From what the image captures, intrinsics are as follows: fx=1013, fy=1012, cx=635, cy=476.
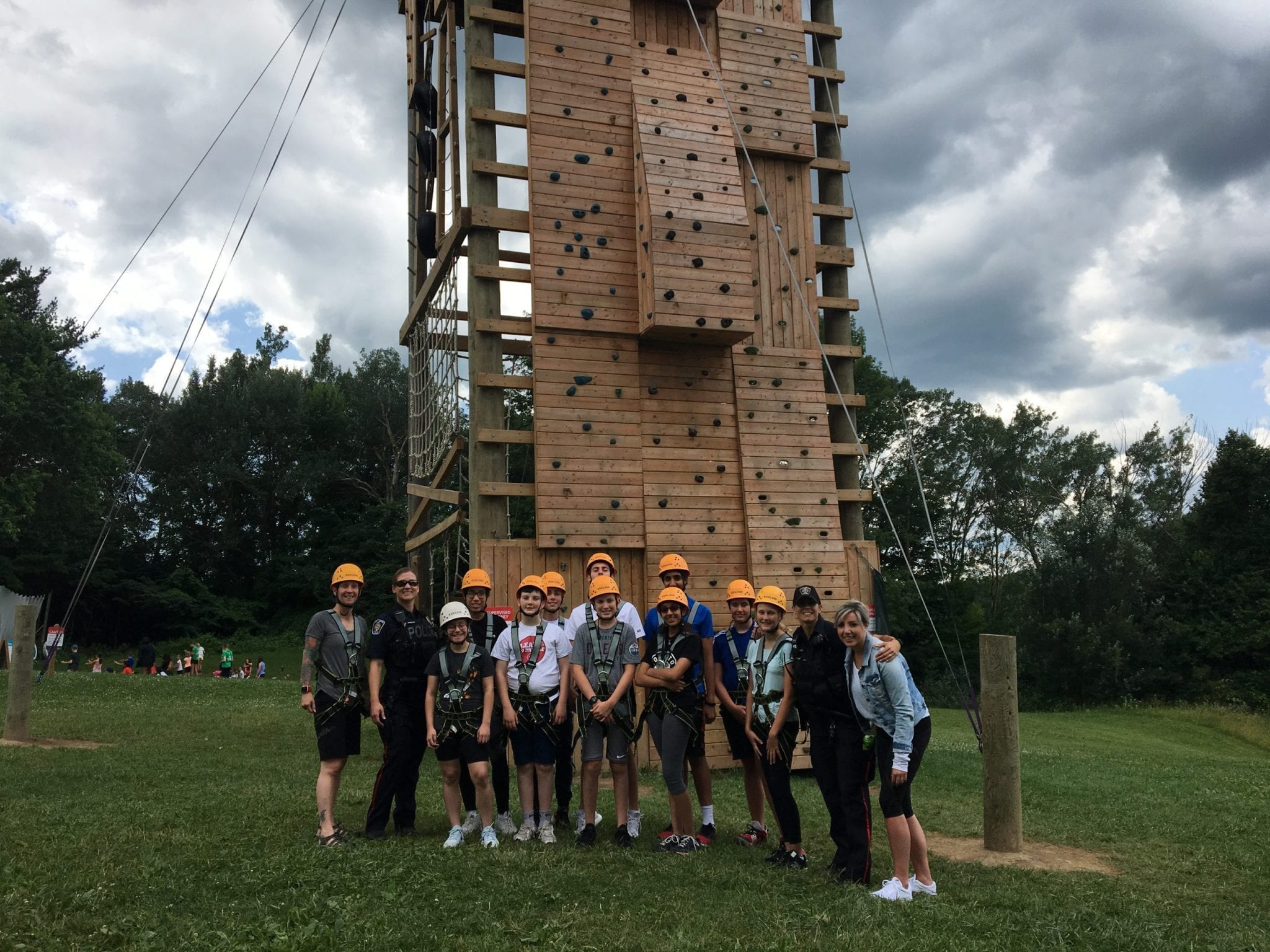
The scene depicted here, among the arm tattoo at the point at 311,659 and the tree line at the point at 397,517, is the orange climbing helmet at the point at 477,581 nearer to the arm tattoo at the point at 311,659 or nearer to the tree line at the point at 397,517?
the arm tattoo at the point at 311,659

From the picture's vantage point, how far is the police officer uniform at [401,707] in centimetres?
680

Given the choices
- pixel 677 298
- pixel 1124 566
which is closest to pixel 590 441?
pixel 677 298

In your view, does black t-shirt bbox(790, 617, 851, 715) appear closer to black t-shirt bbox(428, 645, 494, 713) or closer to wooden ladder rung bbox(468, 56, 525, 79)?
black t-shirt bbox(428, 645, 494, 713)

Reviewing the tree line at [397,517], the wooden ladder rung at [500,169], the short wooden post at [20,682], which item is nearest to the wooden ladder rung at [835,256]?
the wooden ladder rung at [500,169]

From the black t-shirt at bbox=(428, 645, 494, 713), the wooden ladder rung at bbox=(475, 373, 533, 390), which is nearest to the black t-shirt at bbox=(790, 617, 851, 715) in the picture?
the black t-shirt at bbox=(428, 645, 494, 713)

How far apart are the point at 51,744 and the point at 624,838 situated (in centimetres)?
819

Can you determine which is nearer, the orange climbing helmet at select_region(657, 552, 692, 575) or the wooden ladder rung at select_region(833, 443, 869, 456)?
the orange climbing helmet at select_region(657, 552, 692, 575)

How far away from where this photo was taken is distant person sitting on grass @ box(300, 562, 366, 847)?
6.58 meters

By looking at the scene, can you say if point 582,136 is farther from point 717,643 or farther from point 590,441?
point 717,643

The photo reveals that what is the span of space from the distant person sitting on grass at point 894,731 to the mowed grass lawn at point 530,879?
0.24 metres

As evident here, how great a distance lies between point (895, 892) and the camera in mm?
5488

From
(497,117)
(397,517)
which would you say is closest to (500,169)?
(497,117)

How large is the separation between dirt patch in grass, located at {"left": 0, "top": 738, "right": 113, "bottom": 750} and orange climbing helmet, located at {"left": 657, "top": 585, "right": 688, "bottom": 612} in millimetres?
7838

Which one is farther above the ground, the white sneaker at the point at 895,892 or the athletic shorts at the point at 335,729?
the athletic shorts at the point at 335,729
